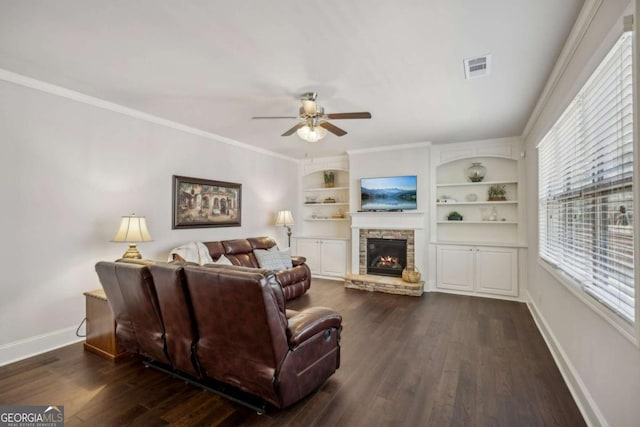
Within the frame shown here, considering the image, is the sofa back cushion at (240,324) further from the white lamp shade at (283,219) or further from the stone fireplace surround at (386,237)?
the white lamp shade at (283,219)

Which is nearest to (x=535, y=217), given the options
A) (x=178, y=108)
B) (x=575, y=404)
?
(x=575, y=404)

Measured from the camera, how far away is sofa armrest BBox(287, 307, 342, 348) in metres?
1.98

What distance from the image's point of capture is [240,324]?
75.2 inches

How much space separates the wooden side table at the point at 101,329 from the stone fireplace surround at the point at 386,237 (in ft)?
12.4

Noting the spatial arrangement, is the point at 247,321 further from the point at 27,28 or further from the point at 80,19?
the point at 27,28

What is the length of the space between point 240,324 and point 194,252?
8.46 ft

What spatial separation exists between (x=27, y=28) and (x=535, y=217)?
551 centimetres

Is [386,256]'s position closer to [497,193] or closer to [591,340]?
[497,193]

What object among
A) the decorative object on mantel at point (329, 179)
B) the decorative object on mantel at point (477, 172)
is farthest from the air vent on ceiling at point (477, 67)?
the decorative object on mantel at point (329, 179)

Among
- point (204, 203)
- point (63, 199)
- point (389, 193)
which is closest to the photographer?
point (63, 199)

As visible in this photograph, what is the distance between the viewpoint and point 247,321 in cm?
187

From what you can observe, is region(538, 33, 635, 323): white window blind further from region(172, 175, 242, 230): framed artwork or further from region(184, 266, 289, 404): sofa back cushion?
region(172, 175, 242, 230): framed artwork

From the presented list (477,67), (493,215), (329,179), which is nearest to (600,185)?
(477,67)

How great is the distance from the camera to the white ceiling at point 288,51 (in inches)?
78.5
